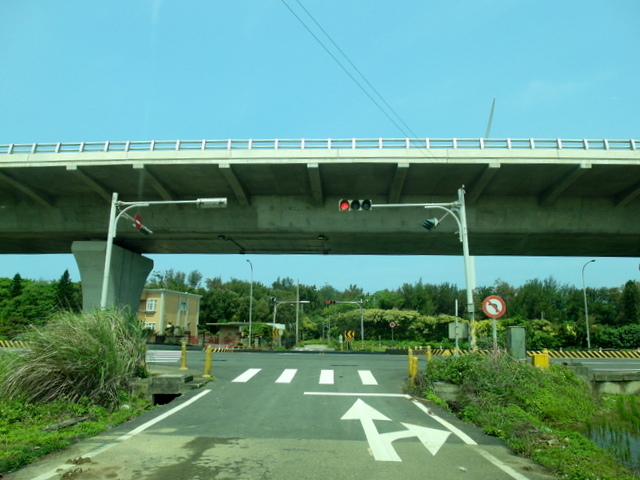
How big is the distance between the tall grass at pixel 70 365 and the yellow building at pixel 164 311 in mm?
49439

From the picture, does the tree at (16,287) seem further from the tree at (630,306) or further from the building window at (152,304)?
the tree at (630,306)

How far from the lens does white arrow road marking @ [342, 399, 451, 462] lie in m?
7.36

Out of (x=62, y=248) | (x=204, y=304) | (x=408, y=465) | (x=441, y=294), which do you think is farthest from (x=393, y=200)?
(x=441, y=294)

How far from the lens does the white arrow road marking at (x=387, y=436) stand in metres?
7.36

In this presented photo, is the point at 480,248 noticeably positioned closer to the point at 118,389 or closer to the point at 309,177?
the point at 309,177

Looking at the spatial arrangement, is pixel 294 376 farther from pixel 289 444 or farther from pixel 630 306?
pixel 630 306

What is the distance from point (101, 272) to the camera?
27.8 metres

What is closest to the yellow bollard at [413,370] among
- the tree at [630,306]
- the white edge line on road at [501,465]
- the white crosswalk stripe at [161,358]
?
the white edge line on road at [501,465]

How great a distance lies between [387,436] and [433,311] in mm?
86120

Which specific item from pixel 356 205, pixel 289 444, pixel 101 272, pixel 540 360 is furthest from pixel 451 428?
pixel 101 272

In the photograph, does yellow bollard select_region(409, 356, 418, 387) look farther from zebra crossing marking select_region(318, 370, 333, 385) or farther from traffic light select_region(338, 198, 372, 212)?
traffic light select_region(338, 198, 372, 212)

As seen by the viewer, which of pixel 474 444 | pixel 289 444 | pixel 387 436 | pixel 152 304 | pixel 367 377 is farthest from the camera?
pixel 152 304

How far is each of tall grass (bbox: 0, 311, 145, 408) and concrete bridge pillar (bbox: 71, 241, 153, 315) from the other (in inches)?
605

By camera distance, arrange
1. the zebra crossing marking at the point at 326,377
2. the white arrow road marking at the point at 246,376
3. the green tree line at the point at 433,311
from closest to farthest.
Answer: the white arrow road marking at the point at 246,376 < the zebra crossing marking at the point at 326,377 < the green tree line at the point at 433,311
